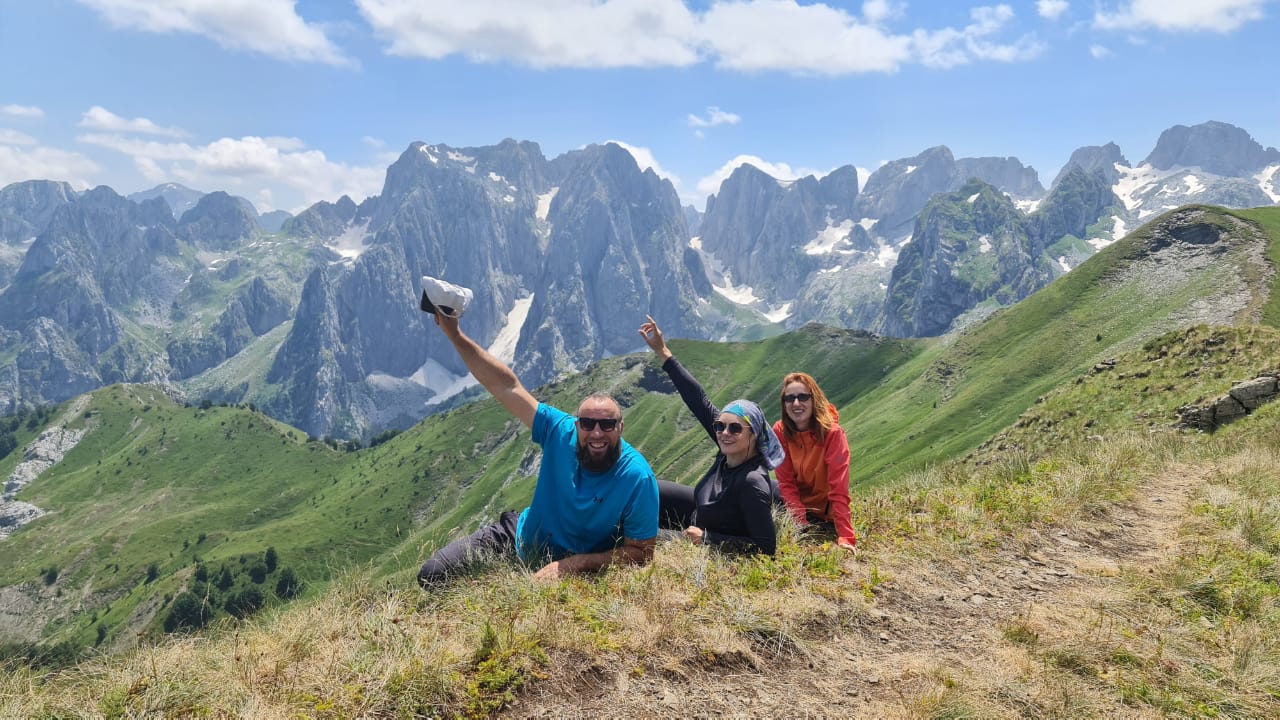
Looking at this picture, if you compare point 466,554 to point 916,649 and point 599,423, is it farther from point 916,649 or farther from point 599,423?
point 916,649

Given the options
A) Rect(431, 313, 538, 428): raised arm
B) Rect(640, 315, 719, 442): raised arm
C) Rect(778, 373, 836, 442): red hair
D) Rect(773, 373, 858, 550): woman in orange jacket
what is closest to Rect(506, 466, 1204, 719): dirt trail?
Rect(773, 373, 858, 550): woman in orange jacket

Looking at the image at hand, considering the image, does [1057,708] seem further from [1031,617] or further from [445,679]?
[445,679]

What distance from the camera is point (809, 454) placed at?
11.3m

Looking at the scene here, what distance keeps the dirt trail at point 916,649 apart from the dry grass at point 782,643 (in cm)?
3

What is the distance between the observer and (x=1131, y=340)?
90312 millimetres

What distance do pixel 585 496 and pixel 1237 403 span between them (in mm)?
28927

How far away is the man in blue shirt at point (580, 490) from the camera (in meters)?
8.55

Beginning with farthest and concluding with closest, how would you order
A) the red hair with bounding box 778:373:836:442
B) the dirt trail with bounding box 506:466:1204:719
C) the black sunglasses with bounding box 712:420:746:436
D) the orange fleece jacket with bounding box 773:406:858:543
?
the red hair with bounding box 778:373:836:442, the orange fleece jacket with bounding box 773:406:858:543, the black sunglasses with bounding box 712:420:746:436, the dirt trail with bounding box 506:466:1204:719

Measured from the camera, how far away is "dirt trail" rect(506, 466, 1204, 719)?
589cm

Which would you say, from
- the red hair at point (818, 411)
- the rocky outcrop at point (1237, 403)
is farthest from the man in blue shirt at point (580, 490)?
the rocky outcrop at point (1237, 403)

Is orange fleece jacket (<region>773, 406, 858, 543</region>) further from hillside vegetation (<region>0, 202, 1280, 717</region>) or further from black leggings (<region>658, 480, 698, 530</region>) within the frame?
black leggings (<region>658, 480, 698, 530</region>)

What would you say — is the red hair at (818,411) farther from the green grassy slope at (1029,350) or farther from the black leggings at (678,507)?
the green grassy slope at (1029,350)

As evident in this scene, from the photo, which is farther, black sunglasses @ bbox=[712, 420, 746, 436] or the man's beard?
black sunglasses @ bbox=[712, 420, 746, 436]

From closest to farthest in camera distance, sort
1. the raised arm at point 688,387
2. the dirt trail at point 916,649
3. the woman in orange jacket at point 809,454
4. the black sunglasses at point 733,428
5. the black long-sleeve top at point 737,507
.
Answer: the dirt trail at point 916,649, the black long-sleeve top at point 737,507, the black sunglasses at point 733,428, the woman in orange jacket at point 809,454, the raised arm at point 688,387
